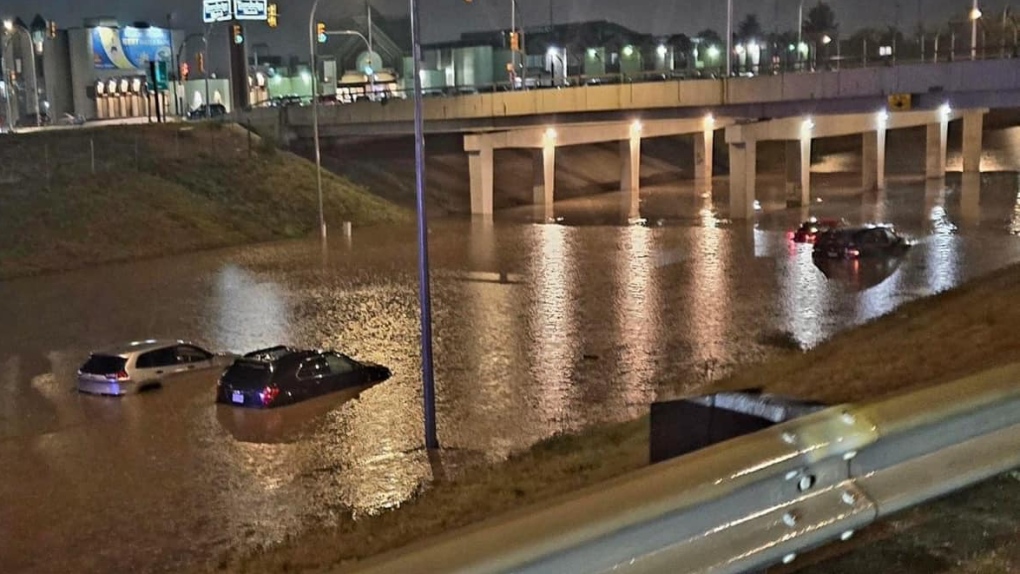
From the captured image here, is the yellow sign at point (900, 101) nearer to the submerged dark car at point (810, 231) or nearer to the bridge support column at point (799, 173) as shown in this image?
the submerged dark car at point (810, 231)

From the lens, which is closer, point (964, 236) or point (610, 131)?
point (964, 236)

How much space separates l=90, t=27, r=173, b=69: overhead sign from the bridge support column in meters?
59.1

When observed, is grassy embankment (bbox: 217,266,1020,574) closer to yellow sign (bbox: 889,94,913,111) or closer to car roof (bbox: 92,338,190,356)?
car roof (bbox: 92,338,190,356)

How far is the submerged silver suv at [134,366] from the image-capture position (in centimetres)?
2434

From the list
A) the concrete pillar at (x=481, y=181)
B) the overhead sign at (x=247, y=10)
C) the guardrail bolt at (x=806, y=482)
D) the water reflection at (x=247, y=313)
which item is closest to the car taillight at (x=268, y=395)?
the water reflection at (x=247, y=313)

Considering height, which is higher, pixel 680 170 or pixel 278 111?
pixel 278 111

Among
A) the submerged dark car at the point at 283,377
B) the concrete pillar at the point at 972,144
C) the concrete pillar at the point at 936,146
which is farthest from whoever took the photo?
the concrete pillar at the point at 936,146

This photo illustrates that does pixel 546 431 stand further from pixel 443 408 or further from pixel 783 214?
pixel 783 214

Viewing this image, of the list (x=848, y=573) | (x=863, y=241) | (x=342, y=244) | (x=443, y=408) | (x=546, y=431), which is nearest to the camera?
(x=848, y=573)

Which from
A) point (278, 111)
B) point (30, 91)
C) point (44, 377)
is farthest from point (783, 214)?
point (30, 91)

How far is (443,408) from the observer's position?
72.0 feet

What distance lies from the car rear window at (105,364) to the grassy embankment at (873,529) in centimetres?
1119

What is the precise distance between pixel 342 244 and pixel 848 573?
48504mm

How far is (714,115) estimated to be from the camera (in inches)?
2313
